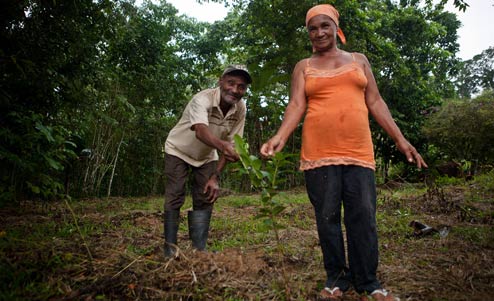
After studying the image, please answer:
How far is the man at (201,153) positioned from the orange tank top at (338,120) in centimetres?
85

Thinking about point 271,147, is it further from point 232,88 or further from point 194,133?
point 194,133

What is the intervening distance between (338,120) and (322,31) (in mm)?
551

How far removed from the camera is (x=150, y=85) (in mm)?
8391

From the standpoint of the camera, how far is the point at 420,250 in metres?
3.25

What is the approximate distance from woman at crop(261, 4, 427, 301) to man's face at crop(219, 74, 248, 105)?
742mm

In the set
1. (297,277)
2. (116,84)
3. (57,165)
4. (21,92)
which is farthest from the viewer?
(116,84)

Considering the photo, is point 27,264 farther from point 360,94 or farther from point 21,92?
point 21,92

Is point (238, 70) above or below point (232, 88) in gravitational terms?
above

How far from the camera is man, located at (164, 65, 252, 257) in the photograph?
2910 mm

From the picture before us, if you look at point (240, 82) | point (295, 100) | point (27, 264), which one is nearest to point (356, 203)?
point (295, 100)

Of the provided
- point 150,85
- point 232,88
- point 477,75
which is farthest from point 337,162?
point 477,75

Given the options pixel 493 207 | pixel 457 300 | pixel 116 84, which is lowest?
pixel 457 300

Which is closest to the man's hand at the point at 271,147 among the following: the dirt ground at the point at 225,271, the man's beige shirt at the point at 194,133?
the dirt ground at the point at 225,271

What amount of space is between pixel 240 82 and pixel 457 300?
2008mm
